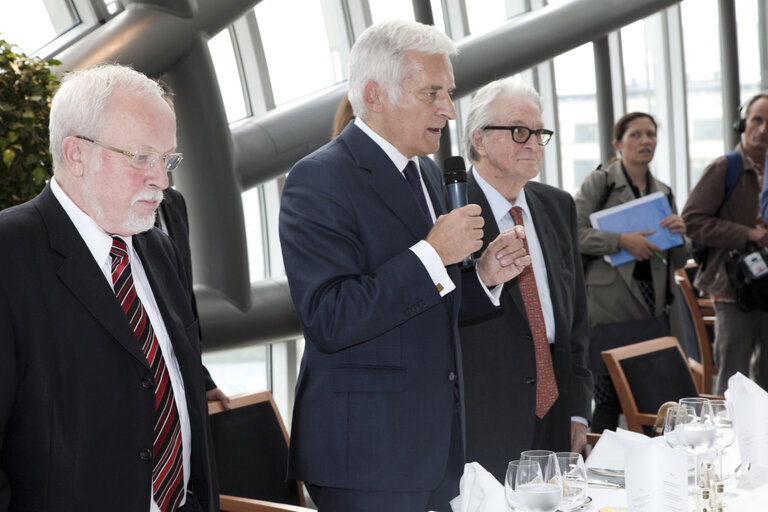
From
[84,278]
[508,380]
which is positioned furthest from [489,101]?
[84,278]

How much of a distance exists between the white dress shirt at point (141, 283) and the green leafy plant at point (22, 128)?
1.08 metres

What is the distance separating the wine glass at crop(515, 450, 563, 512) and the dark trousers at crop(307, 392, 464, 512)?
0.48 m

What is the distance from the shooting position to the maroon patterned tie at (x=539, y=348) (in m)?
2.74

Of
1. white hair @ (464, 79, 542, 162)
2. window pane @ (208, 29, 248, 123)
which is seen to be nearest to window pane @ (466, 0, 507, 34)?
window pane @ (208, 29, 248, 123)

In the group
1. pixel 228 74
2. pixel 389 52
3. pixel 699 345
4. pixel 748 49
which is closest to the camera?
pixel 389 52

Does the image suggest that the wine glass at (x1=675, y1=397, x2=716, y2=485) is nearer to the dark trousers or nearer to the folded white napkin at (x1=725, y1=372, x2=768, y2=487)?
the folded white napkin at (x1=725, y1=372, x2=768, y2=487)

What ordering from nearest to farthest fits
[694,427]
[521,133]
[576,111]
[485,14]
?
[694,427], [521,133], [485,14], [576,111]

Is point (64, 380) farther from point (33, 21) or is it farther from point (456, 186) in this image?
point (33, 21)

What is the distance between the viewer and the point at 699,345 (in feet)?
18.9

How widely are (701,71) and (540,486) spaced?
8775 mm

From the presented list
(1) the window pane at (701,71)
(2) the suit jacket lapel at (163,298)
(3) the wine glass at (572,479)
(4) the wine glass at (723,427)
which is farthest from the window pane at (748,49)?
(2) the suit jacket lapel at (163,298)

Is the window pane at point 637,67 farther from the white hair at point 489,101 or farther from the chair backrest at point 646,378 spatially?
the white hair at point 489,101

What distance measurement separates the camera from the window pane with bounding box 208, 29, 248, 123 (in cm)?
625

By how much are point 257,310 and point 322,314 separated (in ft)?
13.4
